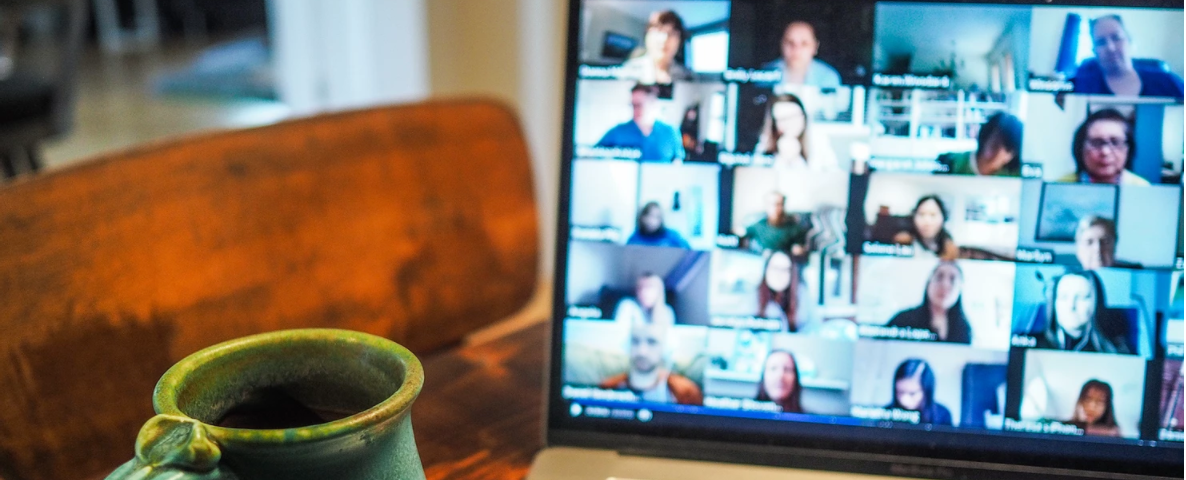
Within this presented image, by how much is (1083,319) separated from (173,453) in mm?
468

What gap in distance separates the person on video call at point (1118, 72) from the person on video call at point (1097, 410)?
0.17 m

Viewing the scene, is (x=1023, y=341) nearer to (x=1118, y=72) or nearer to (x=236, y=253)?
(x=1118, y=72)

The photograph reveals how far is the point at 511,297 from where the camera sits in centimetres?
105

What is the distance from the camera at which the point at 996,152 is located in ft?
1.62

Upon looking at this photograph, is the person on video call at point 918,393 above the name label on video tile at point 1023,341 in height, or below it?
below

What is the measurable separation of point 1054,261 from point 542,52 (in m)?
1.56

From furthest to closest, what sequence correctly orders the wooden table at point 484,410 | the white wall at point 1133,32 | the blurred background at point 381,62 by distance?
the blurred background at point 381,62 → the wooden table at point 484,410 → the white wall at point 1133,32

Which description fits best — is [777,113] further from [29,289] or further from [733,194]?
[29,289]

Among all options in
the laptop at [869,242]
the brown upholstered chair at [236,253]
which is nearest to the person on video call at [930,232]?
the laptop at [869,242]

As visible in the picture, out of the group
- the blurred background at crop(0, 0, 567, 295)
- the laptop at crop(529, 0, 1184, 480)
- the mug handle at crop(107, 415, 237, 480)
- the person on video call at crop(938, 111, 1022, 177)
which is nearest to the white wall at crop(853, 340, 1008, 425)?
the laptop at crop(529, 0, 1184, 480)

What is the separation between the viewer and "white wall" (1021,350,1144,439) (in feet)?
1.64

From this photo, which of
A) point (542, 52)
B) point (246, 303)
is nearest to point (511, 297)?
point (246, 303)

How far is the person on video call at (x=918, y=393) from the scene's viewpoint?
515mm

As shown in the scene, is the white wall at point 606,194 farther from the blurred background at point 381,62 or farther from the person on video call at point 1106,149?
the blurred background at point 381,62
